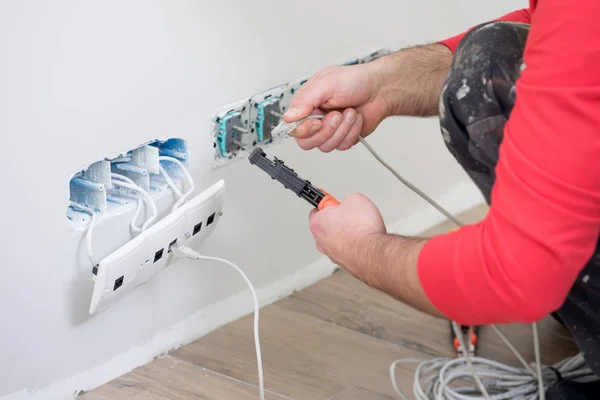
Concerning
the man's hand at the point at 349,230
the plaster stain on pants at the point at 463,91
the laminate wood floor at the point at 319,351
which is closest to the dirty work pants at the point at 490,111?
the plaster stain on pants at the point at 463,91

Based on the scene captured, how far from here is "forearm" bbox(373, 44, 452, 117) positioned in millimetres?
1109

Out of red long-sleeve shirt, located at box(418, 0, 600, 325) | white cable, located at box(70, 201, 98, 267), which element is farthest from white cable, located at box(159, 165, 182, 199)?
red long-sleeve shirt, located at box(418, 0, 600, 325)

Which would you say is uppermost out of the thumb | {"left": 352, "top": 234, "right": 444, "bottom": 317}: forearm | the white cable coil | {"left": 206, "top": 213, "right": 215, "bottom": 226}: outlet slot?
the thumb

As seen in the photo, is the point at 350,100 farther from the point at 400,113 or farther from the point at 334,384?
the point at 334,384

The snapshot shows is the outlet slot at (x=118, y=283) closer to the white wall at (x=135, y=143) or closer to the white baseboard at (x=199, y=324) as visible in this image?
the white wall at (x=135, y=143)

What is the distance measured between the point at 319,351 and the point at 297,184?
0.37 m

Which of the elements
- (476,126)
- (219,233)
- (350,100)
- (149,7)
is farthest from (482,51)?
(219,233)

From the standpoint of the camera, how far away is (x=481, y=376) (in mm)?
1186

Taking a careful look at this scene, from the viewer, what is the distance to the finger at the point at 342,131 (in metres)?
1.06

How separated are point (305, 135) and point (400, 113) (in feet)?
0.57

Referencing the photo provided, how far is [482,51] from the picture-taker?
888 mm

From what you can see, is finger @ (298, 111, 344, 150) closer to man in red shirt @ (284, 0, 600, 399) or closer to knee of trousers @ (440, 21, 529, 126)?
man in red shirt @ (284, 0, 600, 399)

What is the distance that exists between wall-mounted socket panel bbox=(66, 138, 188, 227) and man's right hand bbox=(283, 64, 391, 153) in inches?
7.6

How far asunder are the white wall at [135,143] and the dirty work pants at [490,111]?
1.18ft
